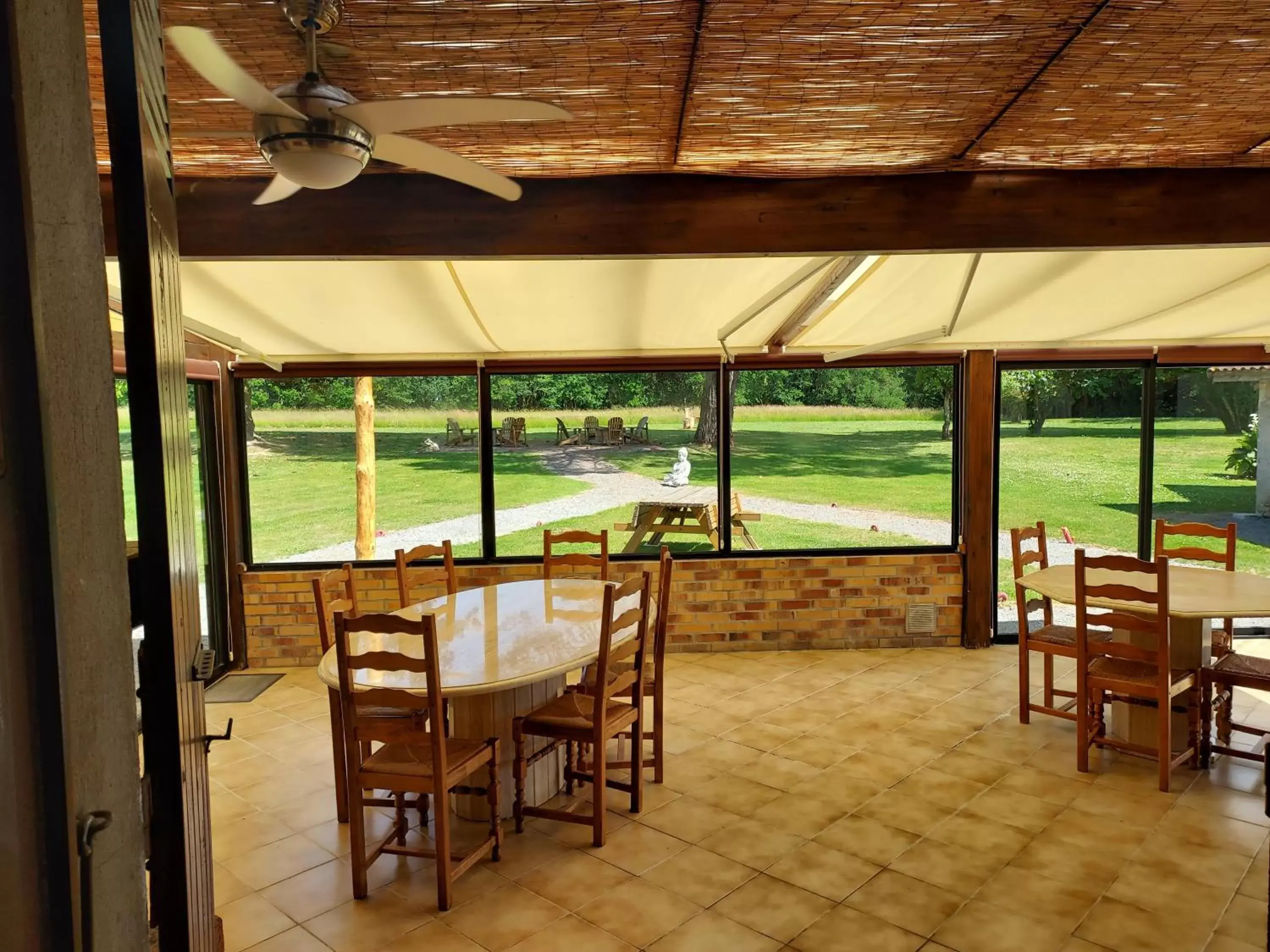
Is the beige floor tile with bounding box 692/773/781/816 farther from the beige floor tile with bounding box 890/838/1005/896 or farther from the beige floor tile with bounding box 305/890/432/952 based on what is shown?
the beige floor tile with bounding box 305/890/432/952

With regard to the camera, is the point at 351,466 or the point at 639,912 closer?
the point at 639,912

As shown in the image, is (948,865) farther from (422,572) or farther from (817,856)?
(422,572)

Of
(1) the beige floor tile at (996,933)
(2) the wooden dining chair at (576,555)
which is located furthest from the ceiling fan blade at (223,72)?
(2) the wooden dining chair at (576,555)

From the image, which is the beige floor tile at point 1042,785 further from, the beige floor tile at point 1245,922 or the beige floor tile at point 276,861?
the beige floor tile at point 276,861

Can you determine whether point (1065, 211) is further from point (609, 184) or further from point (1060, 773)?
point (1060, 773)

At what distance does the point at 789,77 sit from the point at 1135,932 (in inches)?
121

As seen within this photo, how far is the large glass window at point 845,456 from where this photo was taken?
6.83 metres

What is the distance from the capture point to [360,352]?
246 inches

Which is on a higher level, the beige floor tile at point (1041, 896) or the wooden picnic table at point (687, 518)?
the wooden picnic table at point (687, 518)

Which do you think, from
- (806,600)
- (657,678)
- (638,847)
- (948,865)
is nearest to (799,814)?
(948,865)

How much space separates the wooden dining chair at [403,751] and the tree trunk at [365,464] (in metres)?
3.71

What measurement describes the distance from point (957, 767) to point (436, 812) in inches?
108


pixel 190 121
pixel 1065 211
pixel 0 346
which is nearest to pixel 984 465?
pixel 1065 211

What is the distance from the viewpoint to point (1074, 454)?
6797 millimetres
